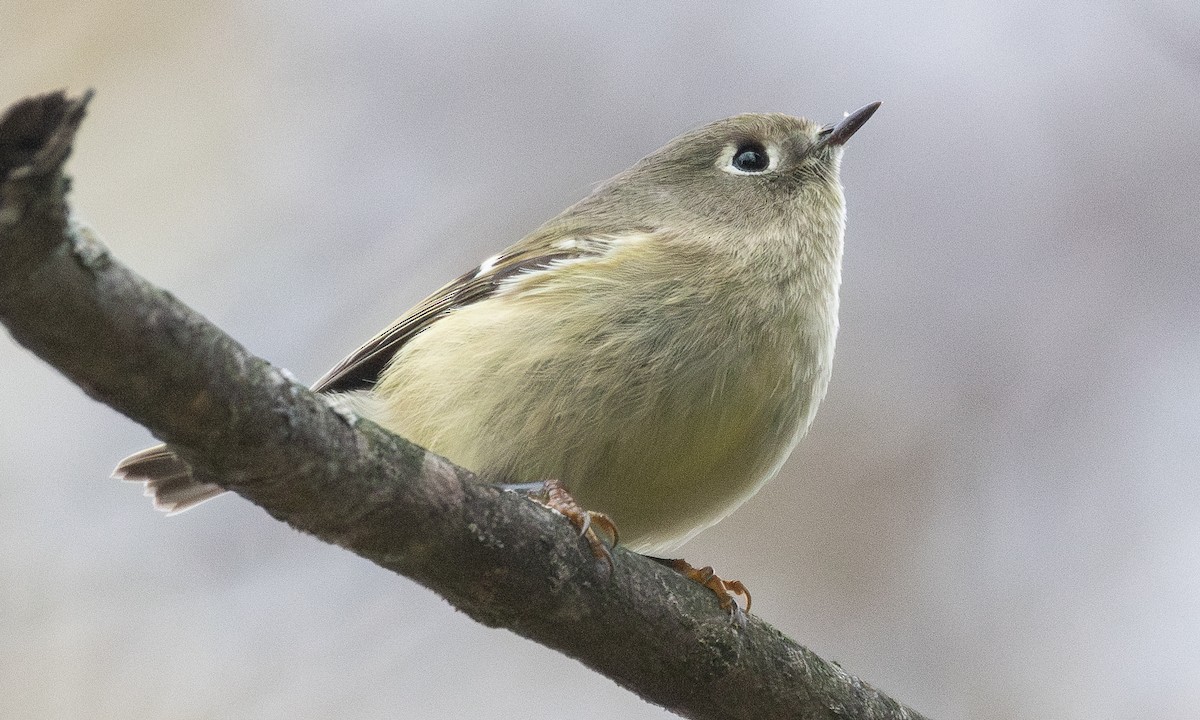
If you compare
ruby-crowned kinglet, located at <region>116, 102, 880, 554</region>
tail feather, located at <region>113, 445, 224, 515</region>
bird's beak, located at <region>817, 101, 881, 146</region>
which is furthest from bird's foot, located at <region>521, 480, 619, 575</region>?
bird's beak, located at <region>817, 101, 881, 146</region>

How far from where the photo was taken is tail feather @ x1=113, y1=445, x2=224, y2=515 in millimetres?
3104

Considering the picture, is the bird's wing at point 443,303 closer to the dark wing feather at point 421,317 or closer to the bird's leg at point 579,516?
the dark wing feather at point 421,317

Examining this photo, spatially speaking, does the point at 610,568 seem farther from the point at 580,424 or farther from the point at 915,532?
the point at 915,532

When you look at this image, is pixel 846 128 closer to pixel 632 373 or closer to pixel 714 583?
pixel 632 373

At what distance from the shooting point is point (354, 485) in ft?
5.88

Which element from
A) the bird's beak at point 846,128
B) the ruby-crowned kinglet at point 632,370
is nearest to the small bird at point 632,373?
the ruby-crowned kinglet at point 632,370

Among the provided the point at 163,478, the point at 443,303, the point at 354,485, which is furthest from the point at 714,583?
the point at 163,478

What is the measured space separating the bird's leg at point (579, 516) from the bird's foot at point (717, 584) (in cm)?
→ 26

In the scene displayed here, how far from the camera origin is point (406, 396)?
2.93 meters

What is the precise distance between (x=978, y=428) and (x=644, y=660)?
2.70m

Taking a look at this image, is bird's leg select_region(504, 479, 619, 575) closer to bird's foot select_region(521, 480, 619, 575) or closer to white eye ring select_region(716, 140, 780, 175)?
bird's foot select_region(521, 480, 619, 575)

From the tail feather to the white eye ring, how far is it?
1867mm

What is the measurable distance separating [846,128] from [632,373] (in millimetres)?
1519

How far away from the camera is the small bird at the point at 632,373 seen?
2627mm
